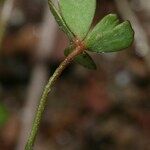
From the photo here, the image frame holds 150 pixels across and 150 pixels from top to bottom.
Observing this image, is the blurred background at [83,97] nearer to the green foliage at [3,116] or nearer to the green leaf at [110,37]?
the green foliage at [3,116]

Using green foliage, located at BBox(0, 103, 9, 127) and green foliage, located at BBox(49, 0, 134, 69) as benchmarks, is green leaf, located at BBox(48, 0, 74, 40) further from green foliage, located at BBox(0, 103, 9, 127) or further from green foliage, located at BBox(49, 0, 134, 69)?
green foliage, located at BBox(0, 103, 9, 127)

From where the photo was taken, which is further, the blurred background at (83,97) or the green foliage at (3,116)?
the blurred background at (83,97)

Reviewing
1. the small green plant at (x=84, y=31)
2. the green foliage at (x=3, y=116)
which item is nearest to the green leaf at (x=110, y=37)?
the small green plant at (x=84, y=31)

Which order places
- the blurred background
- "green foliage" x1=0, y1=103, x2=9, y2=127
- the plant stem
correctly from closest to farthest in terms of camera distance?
the plant stem, "green foliage" x1=0, y1=103, x2=9, y2=127, the blurred background

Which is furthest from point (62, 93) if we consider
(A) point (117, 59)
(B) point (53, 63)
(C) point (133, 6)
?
(C) point (133, 6)

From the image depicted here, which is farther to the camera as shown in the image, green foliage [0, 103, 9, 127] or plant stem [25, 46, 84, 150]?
green foliage [0, 103, 9, 127]

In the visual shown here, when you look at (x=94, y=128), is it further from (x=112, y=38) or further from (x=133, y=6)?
(x=112, y=38)

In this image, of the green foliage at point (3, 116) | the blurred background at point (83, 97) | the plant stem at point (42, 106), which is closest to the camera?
the plant stem at point (42, 106)

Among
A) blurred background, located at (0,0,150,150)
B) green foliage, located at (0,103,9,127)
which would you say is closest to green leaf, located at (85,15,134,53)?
green foliage, located at (0,103,9,127)
